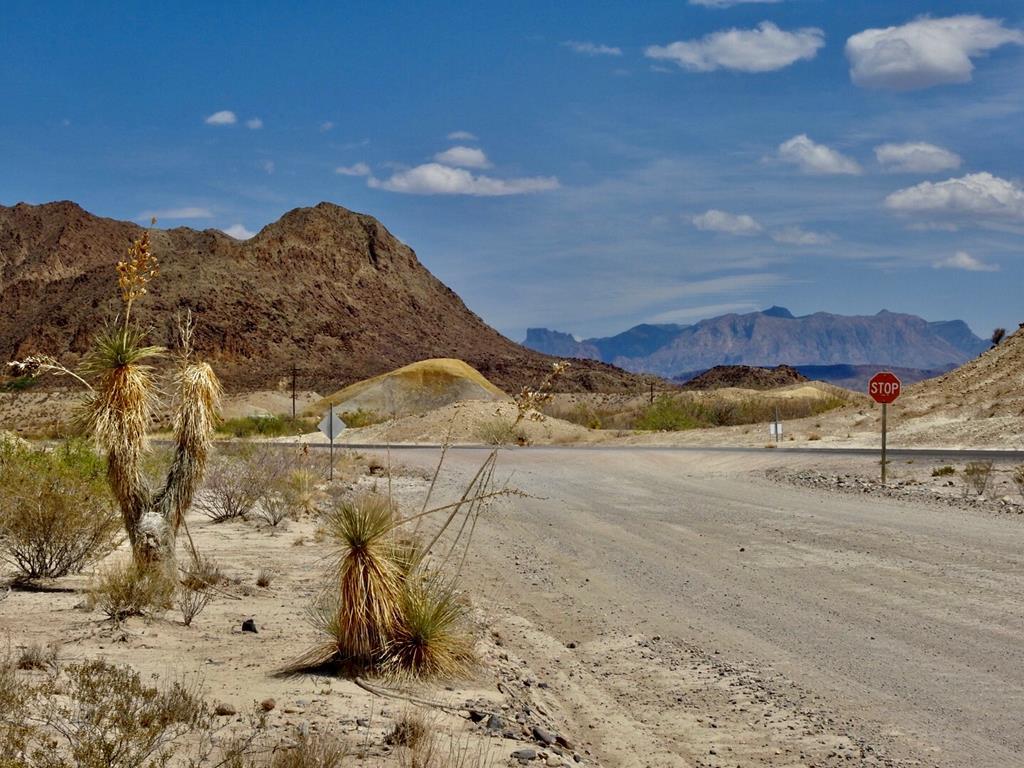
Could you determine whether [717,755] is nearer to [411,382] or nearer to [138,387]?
[138,387]

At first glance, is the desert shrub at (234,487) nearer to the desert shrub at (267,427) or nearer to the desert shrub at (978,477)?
the desert shrub at (978,477)

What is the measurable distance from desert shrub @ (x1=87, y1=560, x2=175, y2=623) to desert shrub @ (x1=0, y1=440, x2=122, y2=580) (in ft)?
4.93

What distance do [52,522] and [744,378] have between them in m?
119

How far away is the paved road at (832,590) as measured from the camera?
331 inches

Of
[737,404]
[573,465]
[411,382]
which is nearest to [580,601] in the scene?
[573,465]

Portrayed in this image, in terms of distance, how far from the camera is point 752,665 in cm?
964

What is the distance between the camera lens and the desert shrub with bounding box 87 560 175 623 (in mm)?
9047

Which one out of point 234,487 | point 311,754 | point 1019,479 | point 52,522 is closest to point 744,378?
point 1019,479

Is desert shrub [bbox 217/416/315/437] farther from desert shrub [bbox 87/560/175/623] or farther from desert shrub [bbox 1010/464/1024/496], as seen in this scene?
desert shrub [bbox 87/560/175/623]

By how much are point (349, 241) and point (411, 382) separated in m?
67.7

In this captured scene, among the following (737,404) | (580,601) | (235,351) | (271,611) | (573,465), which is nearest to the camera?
(271,611)

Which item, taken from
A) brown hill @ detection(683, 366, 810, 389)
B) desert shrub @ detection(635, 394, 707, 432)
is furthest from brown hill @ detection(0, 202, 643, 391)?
desert shrub @ detection(635, 394, 707, 432)

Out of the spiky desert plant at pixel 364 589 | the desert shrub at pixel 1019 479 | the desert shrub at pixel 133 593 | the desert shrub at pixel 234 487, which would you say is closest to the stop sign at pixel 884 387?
the desert shrub at pixel 1019 479

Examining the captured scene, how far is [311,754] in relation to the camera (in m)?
5.53
